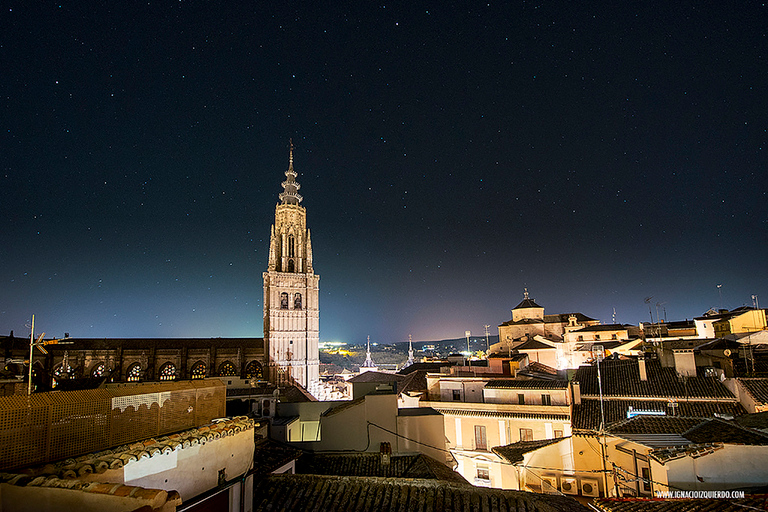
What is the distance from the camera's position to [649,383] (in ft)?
84.0

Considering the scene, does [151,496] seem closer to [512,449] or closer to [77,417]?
[77,417]

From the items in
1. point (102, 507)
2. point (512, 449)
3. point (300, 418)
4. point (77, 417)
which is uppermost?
point (77, 417)

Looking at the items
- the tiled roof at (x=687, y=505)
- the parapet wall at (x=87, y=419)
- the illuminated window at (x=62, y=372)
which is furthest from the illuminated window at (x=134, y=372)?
the tiled roof at (x=687, y=505)

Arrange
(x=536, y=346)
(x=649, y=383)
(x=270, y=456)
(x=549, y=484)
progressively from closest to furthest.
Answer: (x=270, y=456), (x=549, y=484), (x=649, y=383), (x=536, y=346)

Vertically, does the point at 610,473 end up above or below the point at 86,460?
below

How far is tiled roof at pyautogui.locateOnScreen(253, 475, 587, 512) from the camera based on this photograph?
998 centimetres

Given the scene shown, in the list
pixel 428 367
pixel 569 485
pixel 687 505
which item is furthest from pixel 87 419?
pixel 428 367

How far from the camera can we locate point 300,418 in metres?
22.3

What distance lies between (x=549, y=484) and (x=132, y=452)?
19.1 metres

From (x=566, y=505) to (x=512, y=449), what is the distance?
10.5 metres

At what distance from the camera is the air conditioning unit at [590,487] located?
18.6 meters

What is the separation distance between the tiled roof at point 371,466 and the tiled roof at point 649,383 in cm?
1548

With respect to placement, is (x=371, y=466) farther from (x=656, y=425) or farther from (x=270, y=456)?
(x=656, y=425)

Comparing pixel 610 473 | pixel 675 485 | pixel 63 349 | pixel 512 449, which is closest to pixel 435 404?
pixel 512 449
